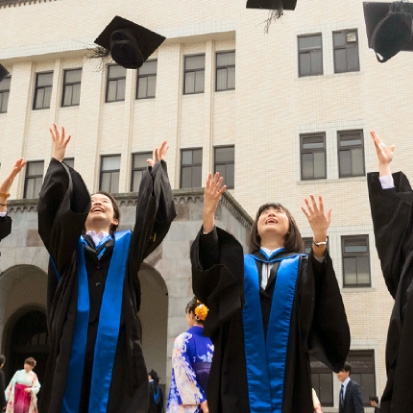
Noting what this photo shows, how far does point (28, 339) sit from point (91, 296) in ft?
56.4

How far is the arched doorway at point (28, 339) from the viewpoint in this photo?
66.2 ft

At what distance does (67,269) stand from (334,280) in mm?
1611

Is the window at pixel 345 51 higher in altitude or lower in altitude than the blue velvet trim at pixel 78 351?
higher

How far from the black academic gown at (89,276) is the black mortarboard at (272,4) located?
3.73 meters

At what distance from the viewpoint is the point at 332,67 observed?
2138 centimetres

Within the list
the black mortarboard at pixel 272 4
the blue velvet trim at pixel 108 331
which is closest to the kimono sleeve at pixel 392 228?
the blue velvet trim at pixel 108 331

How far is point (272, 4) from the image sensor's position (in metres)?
7.87

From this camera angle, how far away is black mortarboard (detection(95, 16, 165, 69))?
305 inches

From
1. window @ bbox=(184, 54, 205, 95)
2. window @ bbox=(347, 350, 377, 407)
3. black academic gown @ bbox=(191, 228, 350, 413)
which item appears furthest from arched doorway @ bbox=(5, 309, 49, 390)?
black academic gown @ bbox=(191, 228, 350, 413)

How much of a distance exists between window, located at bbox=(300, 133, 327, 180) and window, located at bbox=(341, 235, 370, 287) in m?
2.19

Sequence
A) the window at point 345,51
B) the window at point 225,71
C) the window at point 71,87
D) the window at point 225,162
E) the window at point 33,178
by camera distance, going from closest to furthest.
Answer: the window at point 345,51 < the window at point 225,162 < the window at point 225,71 < the window at point 33,178 < the window at point 71,87

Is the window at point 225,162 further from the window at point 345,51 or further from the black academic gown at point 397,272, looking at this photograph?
the black academic gown at point 397,272

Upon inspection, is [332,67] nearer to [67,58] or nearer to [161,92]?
[161,92]

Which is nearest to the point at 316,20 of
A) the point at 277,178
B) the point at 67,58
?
the point at 277,178
